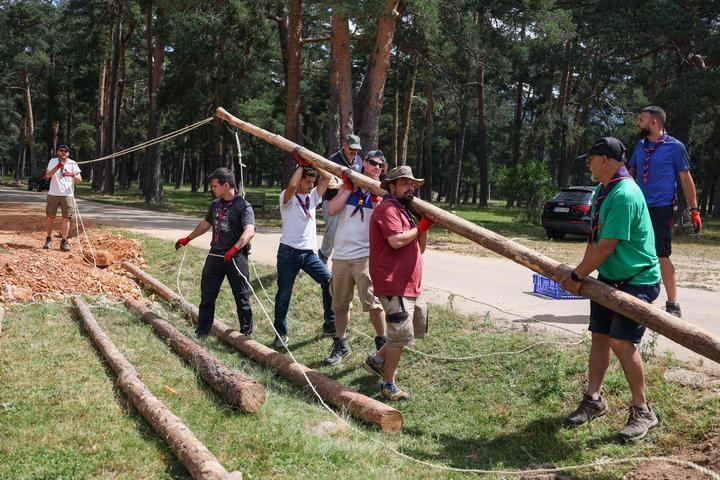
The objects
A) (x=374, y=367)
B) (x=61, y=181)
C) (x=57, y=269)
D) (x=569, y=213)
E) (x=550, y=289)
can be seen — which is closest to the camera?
(x=374, y=367)

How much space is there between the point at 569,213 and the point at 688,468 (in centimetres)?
1499

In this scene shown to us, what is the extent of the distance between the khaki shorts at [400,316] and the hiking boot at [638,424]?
1.90 metres

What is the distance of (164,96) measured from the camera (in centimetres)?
3042

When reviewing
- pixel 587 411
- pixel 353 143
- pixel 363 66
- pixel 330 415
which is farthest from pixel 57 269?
pixel 363 66

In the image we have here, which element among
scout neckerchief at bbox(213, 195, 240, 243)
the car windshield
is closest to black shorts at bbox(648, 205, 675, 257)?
scout neckerchief at bbox(213, 195, 240, 243)

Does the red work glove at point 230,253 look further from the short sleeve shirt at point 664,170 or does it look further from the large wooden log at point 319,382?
the short sleeve shirt at point 664,170

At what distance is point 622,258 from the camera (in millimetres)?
4910

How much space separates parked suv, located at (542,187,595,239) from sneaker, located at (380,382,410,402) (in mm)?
13339

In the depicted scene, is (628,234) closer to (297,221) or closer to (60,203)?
(297,221)

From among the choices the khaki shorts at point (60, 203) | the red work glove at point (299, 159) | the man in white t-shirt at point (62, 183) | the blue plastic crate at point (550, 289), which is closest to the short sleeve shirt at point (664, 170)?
the blue plastic crate at point (550, 289)

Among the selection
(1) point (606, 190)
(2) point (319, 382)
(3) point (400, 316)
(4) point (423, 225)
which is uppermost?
(1) point (606, 190)

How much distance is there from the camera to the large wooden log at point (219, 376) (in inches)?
218

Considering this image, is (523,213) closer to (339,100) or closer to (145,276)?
(339,100)

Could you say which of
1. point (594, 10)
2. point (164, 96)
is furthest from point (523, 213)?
point (164, 96)
